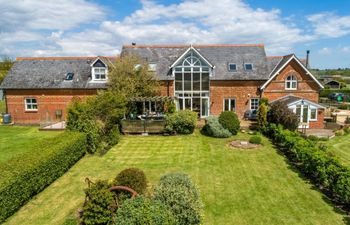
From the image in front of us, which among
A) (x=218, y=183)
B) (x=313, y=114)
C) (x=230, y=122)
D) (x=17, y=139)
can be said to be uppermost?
(x=313, y=114)

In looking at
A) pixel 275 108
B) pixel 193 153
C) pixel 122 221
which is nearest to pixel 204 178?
pixel 193 153

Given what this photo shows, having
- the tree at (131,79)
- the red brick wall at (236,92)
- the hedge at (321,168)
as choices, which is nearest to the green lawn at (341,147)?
the hedge at (321,168)

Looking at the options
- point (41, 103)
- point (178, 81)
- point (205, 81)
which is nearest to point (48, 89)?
point (41, 103)

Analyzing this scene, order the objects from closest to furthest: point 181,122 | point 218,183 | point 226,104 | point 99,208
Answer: point 99,208
point 218,183
point 181,122
point 226,104

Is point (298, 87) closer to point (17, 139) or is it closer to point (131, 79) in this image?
point (131, 79)

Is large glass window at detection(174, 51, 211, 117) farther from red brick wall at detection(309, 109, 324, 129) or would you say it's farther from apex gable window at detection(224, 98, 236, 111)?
red brick wall at detection(309, 109, 324, 129)

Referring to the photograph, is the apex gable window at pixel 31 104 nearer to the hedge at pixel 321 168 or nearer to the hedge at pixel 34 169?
the hedge at pixel 34 169
